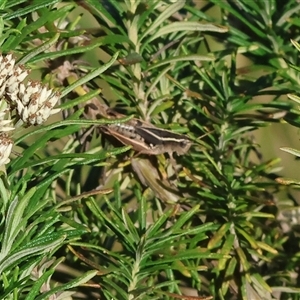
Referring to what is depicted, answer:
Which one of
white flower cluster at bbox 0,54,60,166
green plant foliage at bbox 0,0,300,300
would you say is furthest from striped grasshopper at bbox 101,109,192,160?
white flower cluster at bbox 0,54,60,166

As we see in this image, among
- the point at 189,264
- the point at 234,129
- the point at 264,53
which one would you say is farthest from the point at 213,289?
the point at 264,53

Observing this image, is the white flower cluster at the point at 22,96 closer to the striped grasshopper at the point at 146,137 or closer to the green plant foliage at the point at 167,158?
the green plant foliage at the point at 167,158

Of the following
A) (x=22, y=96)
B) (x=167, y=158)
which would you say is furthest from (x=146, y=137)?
(x=22, y=96)

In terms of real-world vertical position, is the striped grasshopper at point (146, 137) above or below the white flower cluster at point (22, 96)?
below

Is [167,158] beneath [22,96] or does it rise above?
beneath

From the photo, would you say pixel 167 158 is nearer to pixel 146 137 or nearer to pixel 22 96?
pixel 146 137

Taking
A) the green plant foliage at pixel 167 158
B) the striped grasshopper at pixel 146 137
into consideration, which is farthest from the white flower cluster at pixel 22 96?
the striped grasshopper at pixel 146 137

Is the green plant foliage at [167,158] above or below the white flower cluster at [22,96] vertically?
below

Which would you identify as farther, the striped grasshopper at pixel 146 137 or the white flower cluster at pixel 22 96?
the striped grasshopper at pixel 146 137

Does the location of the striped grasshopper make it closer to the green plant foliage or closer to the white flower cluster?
the green plant foliage
